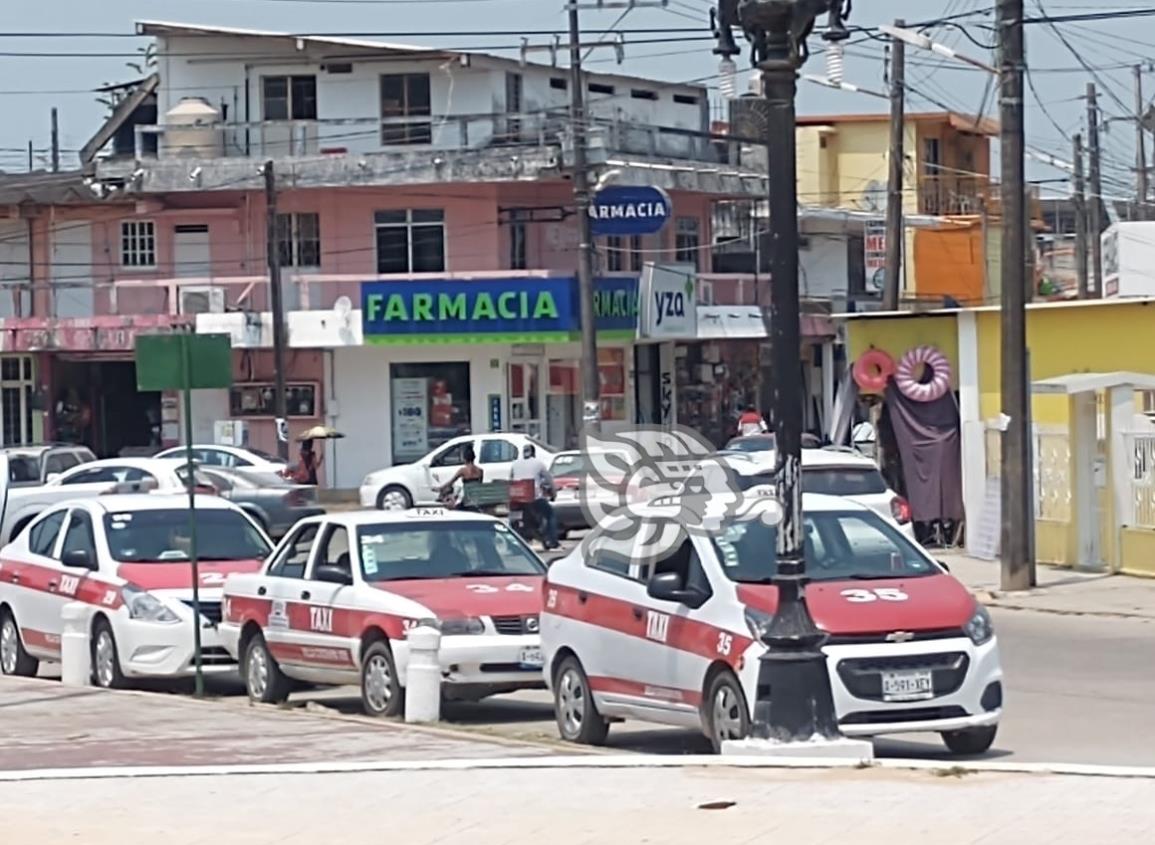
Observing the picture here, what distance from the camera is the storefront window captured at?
179 feet

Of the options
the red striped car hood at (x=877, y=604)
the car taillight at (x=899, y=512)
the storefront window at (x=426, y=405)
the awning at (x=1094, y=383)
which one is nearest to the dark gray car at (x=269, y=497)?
the car taillight at (x=899, y=512)

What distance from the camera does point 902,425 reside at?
3316cm

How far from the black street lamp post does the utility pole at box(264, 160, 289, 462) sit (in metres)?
39.3

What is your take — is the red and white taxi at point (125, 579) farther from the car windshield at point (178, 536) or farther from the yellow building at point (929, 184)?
the yellow building at point (929, 184)

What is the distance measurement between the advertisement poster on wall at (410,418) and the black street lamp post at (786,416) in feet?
139

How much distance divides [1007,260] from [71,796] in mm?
17060

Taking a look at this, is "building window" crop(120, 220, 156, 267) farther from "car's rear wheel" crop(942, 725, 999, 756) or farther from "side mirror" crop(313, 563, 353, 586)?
"car's rear wheel" crop(942, 725, 999, 756)

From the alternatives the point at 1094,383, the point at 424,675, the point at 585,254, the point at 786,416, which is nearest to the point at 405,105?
the point at 585,254

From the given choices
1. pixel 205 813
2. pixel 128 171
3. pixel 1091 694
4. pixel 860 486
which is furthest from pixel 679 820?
pixel 128 171

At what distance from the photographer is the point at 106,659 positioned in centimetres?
1870

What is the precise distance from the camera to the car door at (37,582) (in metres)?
19.7

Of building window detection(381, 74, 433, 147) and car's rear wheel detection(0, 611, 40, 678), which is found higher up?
building window detection(381, 74, 433, 147)

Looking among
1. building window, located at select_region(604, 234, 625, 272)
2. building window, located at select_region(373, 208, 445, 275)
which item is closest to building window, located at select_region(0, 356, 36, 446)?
building window, located at select_region(373, 208, 445, 275)

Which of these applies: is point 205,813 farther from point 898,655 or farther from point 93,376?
point 93,376
